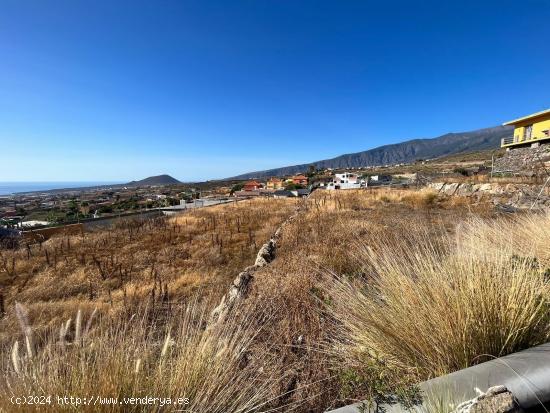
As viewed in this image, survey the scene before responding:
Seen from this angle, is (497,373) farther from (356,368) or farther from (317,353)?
(317,353)

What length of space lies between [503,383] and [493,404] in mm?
217

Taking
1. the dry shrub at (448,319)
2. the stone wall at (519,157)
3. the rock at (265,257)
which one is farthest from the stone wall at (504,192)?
the stone wall at (519,157)

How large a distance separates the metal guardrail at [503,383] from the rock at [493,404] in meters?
0.08

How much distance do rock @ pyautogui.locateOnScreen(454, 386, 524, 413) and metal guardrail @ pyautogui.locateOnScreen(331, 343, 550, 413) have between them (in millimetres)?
83

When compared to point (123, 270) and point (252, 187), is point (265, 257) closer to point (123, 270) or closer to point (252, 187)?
point (123, 270)

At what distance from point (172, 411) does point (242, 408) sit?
0.34m

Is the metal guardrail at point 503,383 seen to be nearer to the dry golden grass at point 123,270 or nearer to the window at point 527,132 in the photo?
the dry golden grass at point 123,270

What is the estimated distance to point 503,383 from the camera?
52.2 inches

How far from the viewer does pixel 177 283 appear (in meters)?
5.61

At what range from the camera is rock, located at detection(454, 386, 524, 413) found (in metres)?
1.17

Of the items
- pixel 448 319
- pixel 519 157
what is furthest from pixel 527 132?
pixel 448 319

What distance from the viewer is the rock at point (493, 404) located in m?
1.17

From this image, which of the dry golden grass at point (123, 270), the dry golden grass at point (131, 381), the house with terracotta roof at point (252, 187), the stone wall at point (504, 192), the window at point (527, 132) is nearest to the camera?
the dry golden grass at point (131, 381)

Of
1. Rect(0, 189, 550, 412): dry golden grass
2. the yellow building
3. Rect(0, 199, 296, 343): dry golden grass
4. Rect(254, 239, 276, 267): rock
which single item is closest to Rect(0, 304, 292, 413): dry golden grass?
Rect(0, 189, 550, 412): dry golden grass
